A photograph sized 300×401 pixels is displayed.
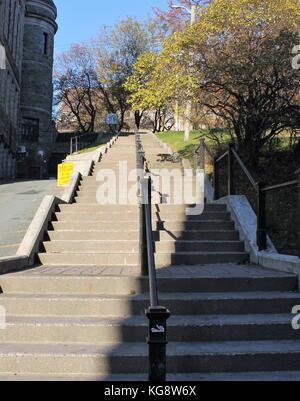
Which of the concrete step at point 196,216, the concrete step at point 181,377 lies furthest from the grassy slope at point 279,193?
the concrete step at point 181,377

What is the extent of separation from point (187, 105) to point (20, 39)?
3060 centimetres

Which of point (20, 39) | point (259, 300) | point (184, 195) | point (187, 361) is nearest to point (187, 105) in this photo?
point (184, 195)

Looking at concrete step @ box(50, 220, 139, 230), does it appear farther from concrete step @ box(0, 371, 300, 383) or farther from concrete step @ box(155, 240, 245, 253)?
concrete step @ box(0, 371, 300, 383)

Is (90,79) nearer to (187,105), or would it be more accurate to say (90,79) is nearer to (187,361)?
(187,105)

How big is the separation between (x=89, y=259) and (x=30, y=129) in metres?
39.4

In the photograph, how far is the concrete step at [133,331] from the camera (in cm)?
507

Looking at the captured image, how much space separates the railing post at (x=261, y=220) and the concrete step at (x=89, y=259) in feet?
6.13

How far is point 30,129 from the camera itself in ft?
147

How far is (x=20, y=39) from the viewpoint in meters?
41.8

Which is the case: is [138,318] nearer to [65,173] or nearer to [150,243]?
[150,243]

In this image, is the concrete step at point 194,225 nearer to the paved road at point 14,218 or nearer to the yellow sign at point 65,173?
the paved road at point 14,218

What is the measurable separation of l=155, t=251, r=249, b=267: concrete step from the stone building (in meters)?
31.4

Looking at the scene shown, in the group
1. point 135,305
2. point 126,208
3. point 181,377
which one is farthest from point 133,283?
point 126,208

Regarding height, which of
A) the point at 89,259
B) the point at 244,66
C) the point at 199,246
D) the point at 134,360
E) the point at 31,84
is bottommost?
the point at 134,360
